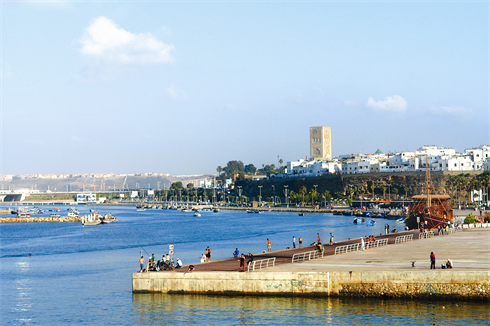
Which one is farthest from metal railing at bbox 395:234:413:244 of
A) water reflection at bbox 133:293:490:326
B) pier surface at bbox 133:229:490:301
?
water reflection at bbox 133:293:490:326

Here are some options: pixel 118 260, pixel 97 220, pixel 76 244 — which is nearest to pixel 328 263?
pixel 118 260

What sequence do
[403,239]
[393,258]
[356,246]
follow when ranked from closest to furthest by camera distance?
[393,258] < [356,246] < [403,239]

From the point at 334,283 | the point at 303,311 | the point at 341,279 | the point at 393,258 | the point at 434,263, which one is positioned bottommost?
the point at 303,311

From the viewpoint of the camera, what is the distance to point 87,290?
39969 mm

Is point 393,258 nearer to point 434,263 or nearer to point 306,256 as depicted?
point 434,263

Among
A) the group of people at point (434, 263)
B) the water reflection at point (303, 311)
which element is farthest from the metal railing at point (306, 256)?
the group of people at point (434, 263)

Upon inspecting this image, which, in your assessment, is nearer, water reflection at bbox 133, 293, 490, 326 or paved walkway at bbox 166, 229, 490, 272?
water reflection at bbox 133, 293, 490, 326

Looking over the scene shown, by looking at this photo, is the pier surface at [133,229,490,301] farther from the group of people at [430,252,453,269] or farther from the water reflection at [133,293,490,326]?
the water reflection at [133,293,490,326]

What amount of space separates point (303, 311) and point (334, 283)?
3058 millimetres

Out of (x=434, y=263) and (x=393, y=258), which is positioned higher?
(x=434, y=263)

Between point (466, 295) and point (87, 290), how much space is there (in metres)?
24.9

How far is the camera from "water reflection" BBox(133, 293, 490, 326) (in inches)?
1117

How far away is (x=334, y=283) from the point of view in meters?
32.4

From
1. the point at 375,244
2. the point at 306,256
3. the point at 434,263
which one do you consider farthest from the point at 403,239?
the point at 434,263
